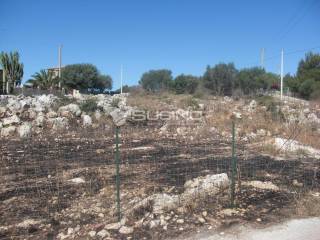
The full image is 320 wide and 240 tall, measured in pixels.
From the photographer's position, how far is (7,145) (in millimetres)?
12148

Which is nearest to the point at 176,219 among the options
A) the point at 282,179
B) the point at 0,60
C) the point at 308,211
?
the point at 308,211

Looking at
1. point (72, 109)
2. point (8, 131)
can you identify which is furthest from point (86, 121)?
point (8, 131)

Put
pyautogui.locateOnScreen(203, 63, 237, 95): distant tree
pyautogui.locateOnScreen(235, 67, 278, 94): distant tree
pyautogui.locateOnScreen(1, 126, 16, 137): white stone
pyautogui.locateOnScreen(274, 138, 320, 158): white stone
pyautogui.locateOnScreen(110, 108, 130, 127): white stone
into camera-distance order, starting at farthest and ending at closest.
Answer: pyautogui.locateOnScreen(203, 63, 237, 95): distant tree → pyautogui.locateOnScreen(235, 67, 278, 94): distant tree → pyautogui.locateOnScreen(110, 108, 130, 127): white stone → pyautogui.locateOnScreen(1, 126, 16, 137): white stone → pyautogui.locateOnScreen(274, 138, 320, 158): white stone

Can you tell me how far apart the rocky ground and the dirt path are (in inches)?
8.5

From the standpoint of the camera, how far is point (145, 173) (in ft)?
26.8

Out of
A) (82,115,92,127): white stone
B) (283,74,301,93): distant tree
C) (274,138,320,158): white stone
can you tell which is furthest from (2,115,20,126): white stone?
(283,74,301,93): distant tree

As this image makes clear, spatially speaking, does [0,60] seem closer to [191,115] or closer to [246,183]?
[191,115]

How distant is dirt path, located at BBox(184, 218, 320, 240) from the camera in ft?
15.7

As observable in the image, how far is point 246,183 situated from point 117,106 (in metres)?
14.1

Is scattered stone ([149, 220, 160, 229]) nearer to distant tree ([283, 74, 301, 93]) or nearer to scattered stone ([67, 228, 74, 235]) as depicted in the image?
scattered stone ([67, 228, 74, 235])

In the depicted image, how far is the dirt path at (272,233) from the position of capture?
4777 millimetres

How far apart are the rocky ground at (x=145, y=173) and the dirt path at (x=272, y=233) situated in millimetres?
216

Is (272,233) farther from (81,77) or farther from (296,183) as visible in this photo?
(81,77)

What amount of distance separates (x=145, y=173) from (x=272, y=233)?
3685 millimetres
